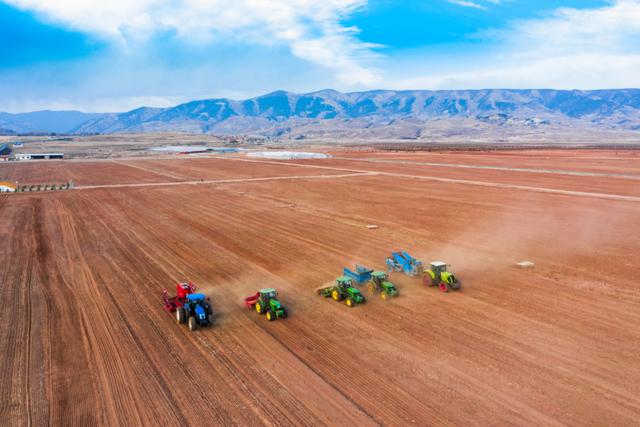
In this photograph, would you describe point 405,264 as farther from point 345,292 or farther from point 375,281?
point 345,292

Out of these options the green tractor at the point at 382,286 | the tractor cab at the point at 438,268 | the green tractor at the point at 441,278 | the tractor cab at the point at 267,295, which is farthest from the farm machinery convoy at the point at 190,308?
the tractor cab at the point at 438,268

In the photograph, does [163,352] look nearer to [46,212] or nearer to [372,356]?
[372,356]

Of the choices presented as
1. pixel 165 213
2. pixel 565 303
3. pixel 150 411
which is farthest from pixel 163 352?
pixel 165 213

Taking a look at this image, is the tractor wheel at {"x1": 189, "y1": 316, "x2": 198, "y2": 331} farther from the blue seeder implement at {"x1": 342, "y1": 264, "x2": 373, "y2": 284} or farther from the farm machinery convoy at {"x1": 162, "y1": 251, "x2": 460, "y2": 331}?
the blue seeder implement at {"x1": 342, "y1": 264, "x2": 373, "y2": 284}

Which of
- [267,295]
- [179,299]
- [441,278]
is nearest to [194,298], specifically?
[179,299]

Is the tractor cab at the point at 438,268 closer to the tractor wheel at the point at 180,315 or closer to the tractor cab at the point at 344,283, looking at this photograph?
the tractor cab at the point at 344,283

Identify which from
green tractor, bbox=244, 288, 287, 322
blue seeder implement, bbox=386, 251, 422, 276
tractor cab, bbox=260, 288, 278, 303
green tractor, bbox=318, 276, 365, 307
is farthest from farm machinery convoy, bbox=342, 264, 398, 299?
tractor cab, bbox=260, 288, 278, 303
